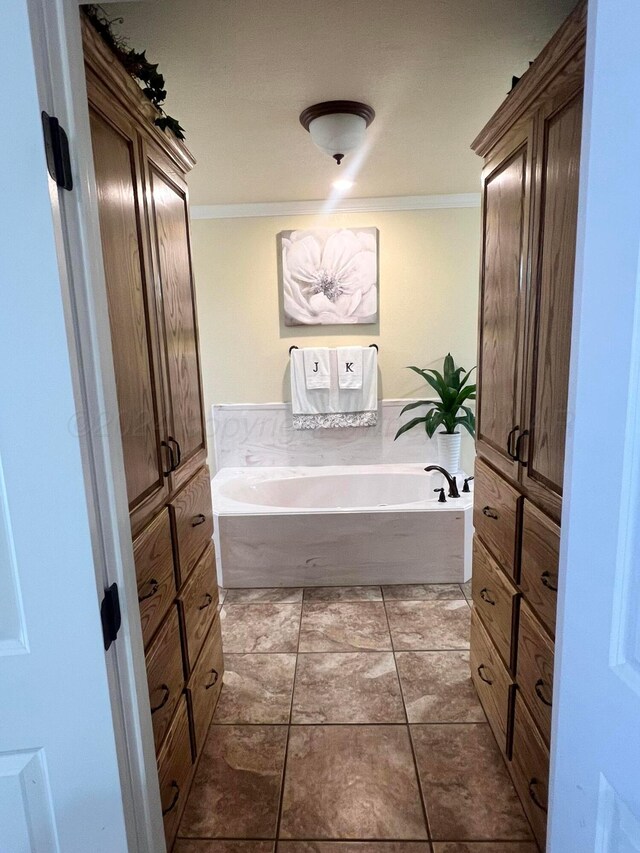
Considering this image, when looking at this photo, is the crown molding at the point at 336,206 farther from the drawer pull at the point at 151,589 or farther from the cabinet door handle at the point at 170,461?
the drawer pull at the point at 151,589

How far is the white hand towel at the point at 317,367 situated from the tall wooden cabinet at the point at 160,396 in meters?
1.78

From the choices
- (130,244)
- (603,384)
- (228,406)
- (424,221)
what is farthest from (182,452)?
(424,221)

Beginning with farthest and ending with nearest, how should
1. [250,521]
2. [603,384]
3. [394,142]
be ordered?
[250,521], [394,142], [603,384]

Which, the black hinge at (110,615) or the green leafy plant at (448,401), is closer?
the black hinge at (110,615)

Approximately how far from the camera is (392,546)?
297 cm

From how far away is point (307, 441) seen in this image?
382 cm

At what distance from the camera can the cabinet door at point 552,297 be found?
A: 44.6 inches

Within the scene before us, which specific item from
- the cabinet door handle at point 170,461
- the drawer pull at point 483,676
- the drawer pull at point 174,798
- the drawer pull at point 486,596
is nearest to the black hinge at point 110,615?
the cabinet door handle at point 170,461

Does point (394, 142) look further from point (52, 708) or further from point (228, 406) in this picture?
point (52, 708)

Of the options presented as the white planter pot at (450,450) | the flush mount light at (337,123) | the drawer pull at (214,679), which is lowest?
the drawer pull at (214,679)

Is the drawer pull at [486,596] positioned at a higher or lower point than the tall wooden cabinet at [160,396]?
lower

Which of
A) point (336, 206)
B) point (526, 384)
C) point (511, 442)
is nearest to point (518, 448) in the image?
point (511, 442)

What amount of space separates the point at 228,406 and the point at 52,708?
10.2 feet

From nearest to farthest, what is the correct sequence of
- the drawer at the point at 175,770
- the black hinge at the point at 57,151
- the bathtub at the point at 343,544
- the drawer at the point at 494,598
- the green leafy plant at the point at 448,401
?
the black hinge at the point at 57,151, the drawer at the point at 175,770, the drawer at the point at 494,598, the bathtub at the point at 343,544, the green leafy plant at the point at 448,401
